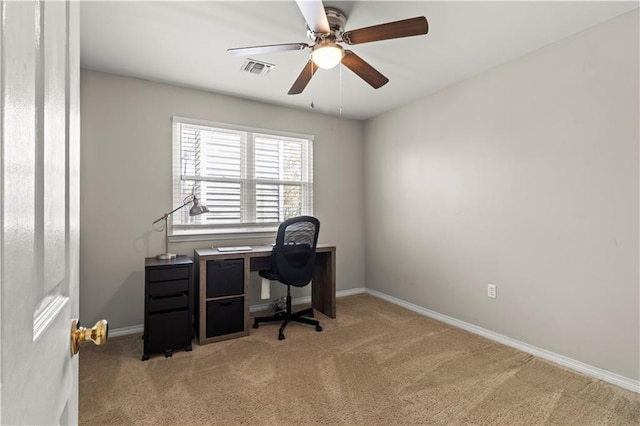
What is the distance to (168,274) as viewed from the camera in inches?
103

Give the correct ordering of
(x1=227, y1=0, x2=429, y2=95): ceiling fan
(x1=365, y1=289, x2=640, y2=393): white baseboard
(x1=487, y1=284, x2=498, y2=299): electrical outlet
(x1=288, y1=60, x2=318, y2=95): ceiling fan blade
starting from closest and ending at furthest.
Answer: (x1=227, y1=0, x2=429, y2=95): ceiling fan, (x1=365, y1=289, x2=640, y2=393): white baseboard, (x1=288, y1=60, x2=318, y2=95): ceiling fan blade, (x1=487, y1=284, x2=498, y2=299): electrical outlet

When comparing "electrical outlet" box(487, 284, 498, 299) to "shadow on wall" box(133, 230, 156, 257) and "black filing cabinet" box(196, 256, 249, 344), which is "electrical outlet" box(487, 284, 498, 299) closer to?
"black filing cabinet" box(196, 256, 249, 344)

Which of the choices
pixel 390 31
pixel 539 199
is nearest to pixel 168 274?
pixel 390 31

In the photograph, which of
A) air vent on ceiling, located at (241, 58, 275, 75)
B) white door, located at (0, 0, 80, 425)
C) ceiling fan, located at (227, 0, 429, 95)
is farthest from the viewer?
air vent on ceiling, located at (241, 58, 275, 75)

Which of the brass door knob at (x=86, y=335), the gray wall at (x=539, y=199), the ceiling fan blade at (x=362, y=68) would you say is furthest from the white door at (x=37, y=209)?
the gray wall at (x=539, y=199)

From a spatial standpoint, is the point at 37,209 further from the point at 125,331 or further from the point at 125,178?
the point at 125,331

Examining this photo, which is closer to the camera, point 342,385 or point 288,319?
point 342,385

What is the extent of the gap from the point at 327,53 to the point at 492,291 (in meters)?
2.49

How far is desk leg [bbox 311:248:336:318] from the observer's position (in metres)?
3.50

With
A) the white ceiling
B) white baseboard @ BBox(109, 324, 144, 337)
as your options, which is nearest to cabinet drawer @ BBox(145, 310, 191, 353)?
white baseboard @ BBox(109, 324, 144, 337)

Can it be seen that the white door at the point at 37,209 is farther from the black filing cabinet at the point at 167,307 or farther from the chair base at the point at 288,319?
the chair base at the point at 288,319

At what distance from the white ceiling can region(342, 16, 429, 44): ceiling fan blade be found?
28 centimetres

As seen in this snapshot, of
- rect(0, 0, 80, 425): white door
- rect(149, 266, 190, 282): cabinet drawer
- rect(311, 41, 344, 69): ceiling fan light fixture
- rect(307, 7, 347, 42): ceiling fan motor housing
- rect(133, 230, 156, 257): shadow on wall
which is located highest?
rect(307, 7, 347, 42): ceiling fan motor housing

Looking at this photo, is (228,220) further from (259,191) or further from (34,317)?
(34,317)
